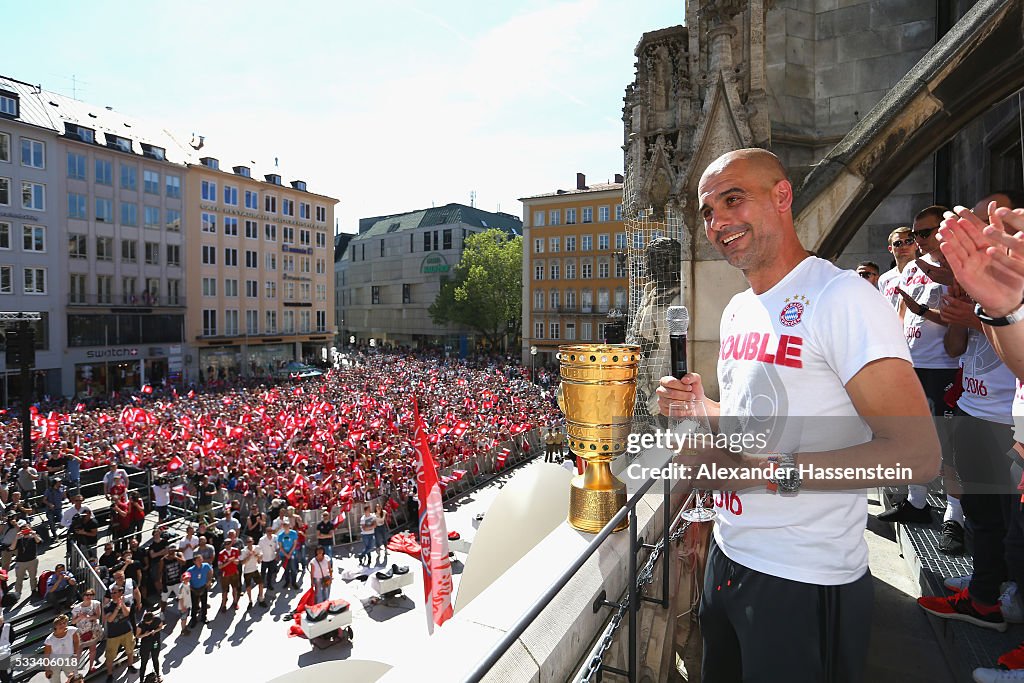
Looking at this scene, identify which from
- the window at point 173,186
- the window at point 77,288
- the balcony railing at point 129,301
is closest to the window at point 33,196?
the window at point 77,288

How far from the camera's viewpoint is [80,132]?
39.8 meters

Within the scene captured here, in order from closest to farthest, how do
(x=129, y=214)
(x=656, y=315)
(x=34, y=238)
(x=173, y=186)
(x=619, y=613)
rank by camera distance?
(x=619, y=613) → (x=656, y=315) → (x=34, y=238) → (x=129, y=214) → (x=173, y=186)

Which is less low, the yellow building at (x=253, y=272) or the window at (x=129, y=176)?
the window at (x=129, y=176)

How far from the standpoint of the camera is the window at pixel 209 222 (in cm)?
4731

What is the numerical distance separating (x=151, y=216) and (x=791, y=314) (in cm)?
5046

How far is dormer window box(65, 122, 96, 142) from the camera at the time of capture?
38.9m

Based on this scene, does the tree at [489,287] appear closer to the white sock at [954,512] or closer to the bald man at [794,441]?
the white sock at [954,512]

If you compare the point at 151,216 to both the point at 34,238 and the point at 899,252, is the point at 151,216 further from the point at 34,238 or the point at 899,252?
the point at 899,252

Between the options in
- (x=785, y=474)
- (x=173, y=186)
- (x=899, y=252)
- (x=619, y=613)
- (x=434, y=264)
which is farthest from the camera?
(x=434, y=264)

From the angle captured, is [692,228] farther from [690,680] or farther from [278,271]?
[278,271]

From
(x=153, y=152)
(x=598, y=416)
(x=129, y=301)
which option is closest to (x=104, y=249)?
(x=129, y=301)

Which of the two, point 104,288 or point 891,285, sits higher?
point 104,288

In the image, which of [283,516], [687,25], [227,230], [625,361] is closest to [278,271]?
[227,230]

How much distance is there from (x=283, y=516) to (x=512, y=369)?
32693mm
